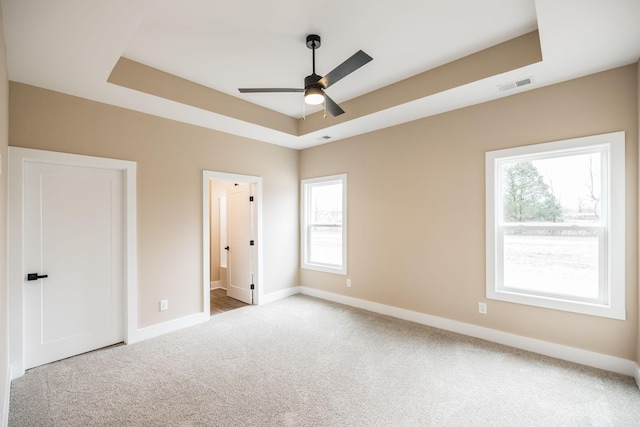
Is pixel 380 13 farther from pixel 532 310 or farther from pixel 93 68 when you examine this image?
pixel 532 310

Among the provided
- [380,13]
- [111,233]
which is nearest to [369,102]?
[380,13]

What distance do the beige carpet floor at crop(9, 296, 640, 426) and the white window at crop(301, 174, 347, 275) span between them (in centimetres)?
172

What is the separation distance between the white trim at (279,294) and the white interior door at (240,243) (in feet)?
0.88

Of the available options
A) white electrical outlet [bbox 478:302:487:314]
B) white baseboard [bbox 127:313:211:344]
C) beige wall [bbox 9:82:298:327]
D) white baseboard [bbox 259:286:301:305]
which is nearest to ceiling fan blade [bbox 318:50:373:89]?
beige wall [bbox 9:82:298:327]

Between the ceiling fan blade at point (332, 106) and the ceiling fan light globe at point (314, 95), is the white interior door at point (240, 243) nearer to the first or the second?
the ceiling fan blade at point (332, 106)

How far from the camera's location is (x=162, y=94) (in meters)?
3.19

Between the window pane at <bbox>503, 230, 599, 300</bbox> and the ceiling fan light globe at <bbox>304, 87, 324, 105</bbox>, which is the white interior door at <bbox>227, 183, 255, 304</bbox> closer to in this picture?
the ceiling fan light globe at <bbox>304, 87, 324, 105</bbox>

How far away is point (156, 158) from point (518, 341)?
4.74m

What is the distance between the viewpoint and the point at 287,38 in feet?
8.81

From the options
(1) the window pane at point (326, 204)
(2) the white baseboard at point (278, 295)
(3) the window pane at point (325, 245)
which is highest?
(1) the window pane at point (326, 204)

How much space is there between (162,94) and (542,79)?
393 cm

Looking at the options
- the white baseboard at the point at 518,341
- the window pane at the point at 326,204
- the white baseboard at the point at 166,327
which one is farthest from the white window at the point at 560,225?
the white baseboard at the point at 166,327

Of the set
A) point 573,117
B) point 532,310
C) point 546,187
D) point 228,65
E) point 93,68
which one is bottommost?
point 532,310

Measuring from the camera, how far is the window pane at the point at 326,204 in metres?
5.12
